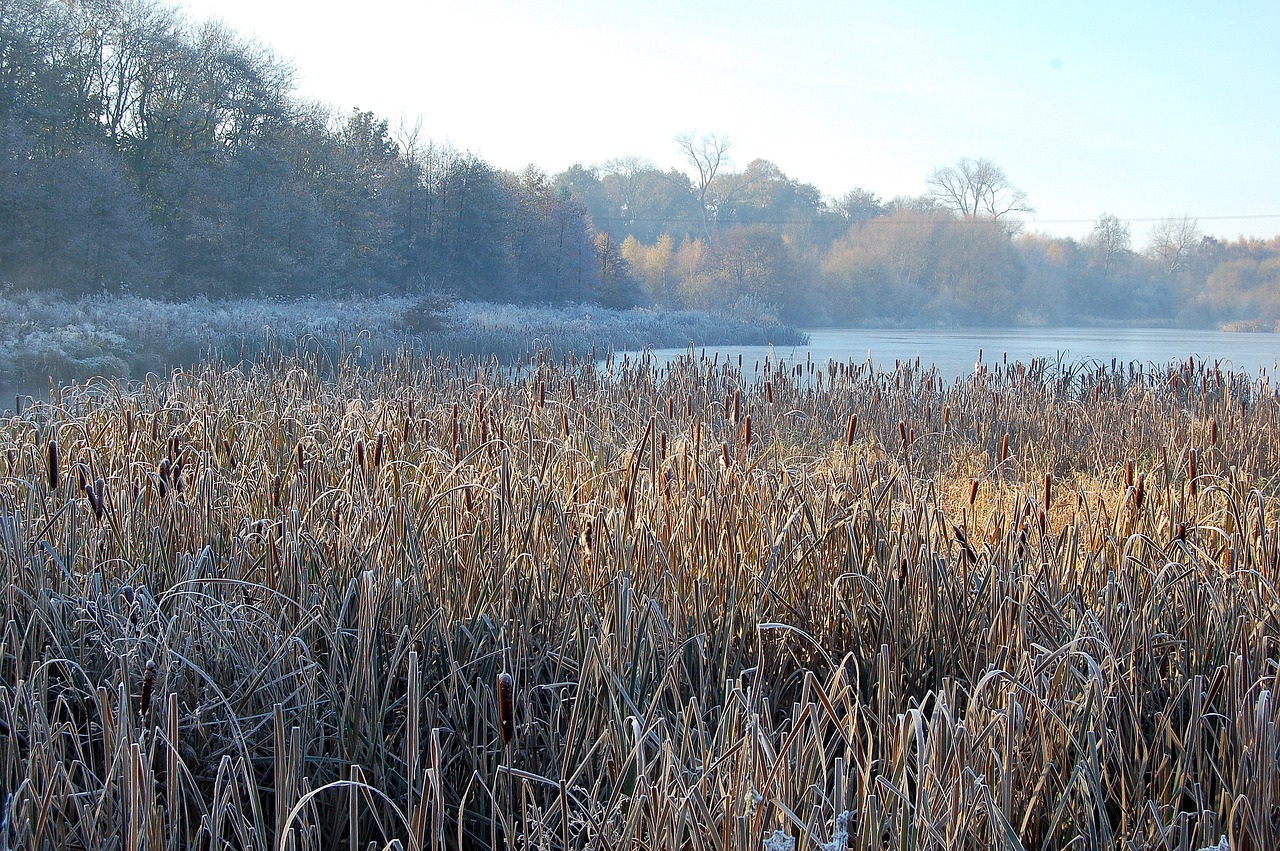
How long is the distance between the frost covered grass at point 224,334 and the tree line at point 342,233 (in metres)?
2.00

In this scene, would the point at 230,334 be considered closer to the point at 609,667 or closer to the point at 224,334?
the point at 224,334

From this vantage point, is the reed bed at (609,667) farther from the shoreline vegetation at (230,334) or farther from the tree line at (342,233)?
the tree line at (342,233)

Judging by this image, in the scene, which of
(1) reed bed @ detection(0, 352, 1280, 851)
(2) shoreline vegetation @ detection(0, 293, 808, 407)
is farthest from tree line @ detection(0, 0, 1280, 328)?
(1) reed bed @ detection(0, 352, 1280, 851)

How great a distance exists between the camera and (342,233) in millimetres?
27406

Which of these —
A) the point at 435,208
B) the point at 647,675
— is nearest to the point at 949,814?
the point at 647,675

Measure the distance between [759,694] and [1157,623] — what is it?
113 centimetres

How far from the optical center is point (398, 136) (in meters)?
33.1

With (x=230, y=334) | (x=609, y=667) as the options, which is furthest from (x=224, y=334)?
(x=609, y=667)

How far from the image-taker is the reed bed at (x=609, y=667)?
1493 millimetres

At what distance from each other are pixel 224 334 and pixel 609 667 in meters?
12.8

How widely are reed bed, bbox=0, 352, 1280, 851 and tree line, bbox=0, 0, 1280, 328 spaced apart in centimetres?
1937

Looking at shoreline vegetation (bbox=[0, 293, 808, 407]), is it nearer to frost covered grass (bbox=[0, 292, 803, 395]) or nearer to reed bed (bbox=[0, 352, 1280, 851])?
frost covered grass (bbox=[0, 292, 803, 395])

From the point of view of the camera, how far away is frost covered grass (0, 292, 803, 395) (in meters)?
11.4

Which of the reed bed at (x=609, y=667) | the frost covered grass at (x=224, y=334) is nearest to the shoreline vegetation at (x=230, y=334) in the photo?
the frost covered grass at (x=224, y=334)
